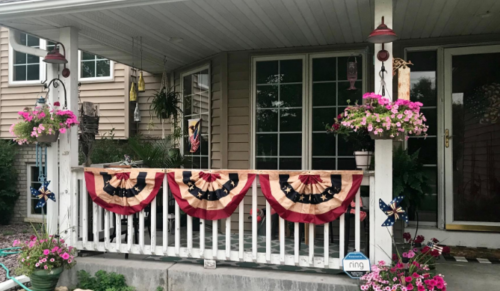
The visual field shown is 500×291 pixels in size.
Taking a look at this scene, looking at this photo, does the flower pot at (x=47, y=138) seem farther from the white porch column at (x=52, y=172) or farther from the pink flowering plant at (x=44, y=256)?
the pink flowering plant at (x=44, y=256)

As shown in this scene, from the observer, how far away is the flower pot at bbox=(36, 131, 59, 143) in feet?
Result: 11.9

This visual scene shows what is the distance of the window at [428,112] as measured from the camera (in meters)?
4.61

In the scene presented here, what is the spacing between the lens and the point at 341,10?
369 centimetres

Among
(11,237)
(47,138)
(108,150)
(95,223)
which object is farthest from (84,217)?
(11,237)

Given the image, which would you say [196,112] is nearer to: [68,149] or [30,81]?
[68,149]

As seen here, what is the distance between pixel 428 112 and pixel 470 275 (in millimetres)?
1898

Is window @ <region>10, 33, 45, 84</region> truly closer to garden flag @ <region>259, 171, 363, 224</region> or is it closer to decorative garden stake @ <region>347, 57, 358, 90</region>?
decorative garden stake @ <region>347, 57, 358, 90</region>

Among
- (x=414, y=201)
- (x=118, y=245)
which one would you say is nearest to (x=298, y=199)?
(x=414, y=201)

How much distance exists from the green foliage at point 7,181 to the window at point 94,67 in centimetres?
179

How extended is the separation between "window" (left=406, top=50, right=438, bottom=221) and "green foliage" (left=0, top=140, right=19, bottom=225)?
6426 mm

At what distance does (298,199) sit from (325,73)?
223 centimetres

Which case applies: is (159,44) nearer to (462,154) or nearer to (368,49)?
(368,49)

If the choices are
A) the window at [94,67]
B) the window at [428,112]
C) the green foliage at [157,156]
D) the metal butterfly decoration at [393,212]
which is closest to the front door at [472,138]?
the window at [428,112]

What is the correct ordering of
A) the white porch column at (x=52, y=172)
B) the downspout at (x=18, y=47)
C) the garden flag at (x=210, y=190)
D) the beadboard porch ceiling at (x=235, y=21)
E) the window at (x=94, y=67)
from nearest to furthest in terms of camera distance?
the garden flag at (x=210, y=190) → the beadboard porch ceiling at (x=235, y=21) → the white porch column at (x=52, y=172) → the downspout at (x=18, y=47) → the window at (x=94, y=67)
